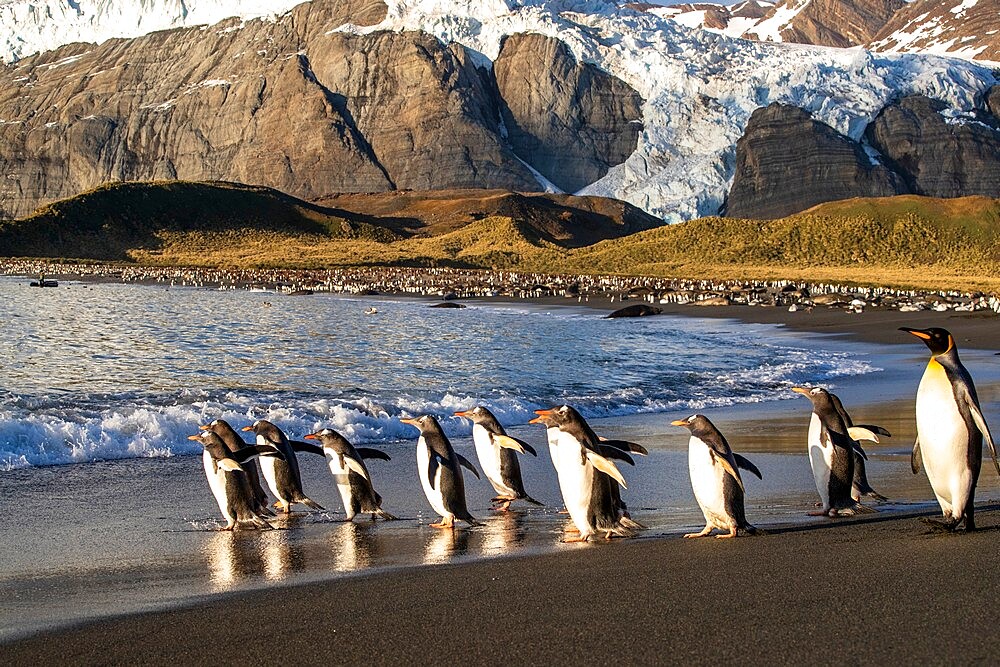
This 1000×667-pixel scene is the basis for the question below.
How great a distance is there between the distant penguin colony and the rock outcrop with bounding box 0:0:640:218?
11701 cm

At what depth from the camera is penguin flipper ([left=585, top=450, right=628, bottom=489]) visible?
6.33 meters

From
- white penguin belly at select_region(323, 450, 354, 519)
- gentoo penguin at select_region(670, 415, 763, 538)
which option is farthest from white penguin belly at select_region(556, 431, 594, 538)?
white penguin belly at select_region(323, 450, 354, 519)

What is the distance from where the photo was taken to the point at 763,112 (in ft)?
404

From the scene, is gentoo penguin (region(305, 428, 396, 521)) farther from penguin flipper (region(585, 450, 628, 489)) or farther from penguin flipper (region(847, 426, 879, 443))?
penguin flipper (region(847, 426, 879, 443))

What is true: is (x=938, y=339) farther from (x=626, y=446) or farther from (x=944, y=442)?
(x=626, y=446)

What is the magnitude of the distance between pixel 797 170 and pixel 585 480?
11583 centimetres

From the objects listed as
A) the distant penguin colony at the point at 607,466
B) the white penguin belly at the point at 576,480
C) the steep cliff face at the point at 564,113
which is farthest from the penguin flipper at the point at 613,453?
the steep cliff face at the point at 564,113

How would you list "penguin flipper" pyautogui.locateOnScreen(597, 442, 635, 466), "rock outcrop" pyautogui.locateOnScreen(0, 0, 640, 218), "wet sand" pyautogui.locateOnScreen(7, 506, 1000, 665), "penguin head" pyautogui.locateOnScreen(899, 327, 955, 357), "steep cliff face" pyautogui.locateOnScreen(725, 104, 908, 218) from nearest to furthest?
"wet sand" pyautogui.locateOnScreen(7, 506, 1000, 665) → "penguin head" pyautogui.locateOnScreen(899, 327, 955, 357) → "penguin flipper" pyautogui.locateOnScreen(597, 442, 635, 466) → "steep cliff face" pyautogui.locateOnScreen(725, 104, 908, 218) → "rock outcrop" pyautogui.locateOnScreen(0, 0, 640, 218)

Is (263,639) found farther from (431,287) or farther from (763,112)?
(763,112)

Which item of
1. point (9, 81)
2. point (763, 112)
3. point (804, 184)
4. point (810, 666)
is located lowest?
point (810, 666)

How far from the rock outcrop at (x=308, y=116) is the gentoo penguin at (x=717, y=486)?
11799 centimetres

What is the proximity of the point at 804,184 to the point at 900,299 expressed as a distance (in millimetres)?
85600

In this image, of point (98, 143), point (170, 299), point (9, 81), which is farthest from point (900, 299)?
point (9, 81)

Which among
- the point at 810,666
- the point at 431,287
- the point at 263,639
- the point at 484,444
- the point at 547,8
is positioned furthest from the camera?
the point at 547,8
